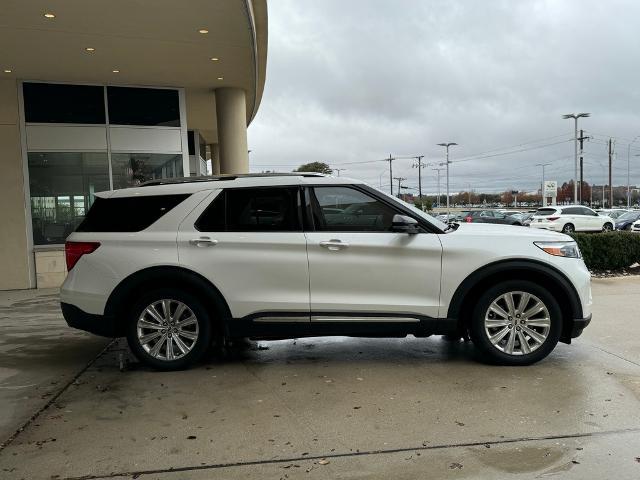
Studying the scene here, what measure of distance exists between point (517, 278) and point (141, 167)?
9.41 meters

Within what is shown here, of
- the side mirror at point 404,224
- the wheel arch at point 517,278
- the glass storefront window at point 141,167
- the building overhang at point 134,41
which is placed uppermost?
the building overhang at point 134,41

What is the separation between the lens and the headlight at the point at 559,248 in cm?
502

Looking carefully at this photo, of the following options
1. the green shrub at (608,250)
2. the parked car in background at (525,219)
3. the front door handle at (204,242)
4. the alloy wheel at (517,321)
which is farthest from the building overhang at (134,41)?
the parked car in background at (525,219)

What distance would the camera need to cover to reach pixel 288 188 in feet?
17.0

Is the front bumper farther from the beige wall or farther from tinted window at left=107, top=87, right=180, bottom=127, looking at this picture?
the beige wall

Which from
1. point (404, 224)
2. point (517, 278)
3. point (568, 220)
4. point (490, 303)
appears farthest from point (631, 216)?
point (404, 224)

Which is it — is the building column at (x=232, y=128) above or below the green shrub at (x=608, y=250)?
above

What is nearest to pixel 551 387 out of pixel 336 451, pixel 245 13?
pixel 336 451

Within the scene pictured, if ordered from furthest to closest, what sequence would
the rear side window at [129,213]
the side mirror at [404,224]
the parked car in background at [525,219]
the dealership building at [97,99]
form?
1. the parked car in background at [525,219]
2. the dealership building at [97,99]
3. the rear side window at [129,213]
4. the side mirror at [404,224]

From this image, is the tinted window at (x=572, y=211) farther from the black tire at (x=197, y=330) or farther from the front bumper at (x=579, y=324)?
the black tire at (x=197, y=330)

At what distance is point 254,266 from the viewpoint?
4977 mm

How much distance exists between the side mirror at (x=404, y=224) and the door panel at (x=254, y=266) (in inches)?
33.1

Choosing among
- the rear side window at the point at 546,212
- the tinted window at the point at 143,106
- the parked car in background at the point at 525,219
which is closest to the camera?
the tinted window at the point at 143,106

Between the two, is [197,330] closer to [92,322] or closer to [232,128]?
[92,322]
